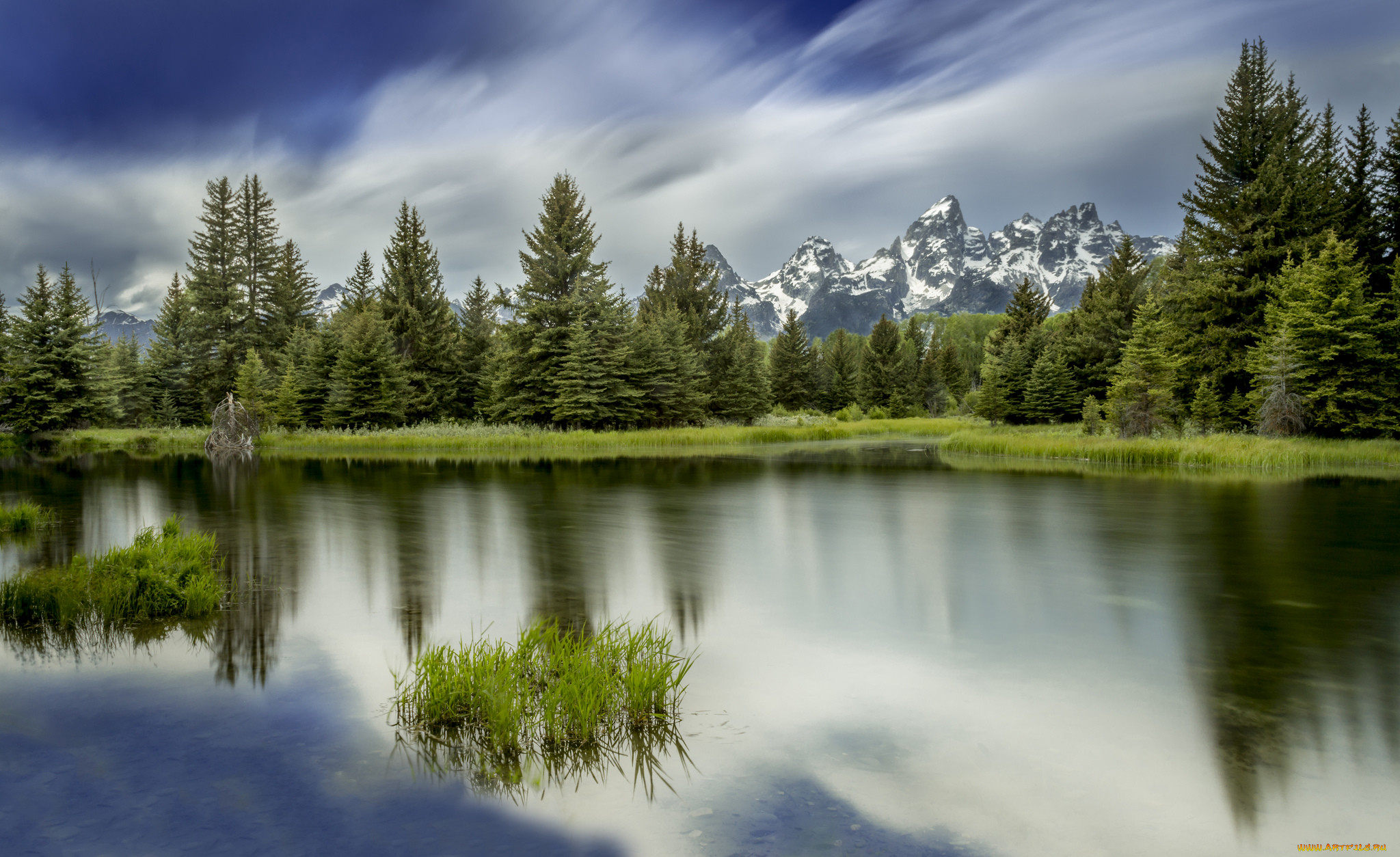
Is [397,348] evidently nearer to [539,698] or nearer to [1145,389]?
[1145,389]

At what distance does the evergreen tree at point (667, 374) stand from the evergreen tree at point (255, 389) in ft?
75.1

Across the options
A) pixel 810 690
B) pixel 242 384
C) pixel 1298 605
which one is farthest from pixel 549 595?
pixel 242 384

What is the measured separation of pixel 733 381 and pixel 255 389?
3108 centimetres

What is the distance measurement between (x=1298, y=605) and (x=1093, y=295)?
49708 mm

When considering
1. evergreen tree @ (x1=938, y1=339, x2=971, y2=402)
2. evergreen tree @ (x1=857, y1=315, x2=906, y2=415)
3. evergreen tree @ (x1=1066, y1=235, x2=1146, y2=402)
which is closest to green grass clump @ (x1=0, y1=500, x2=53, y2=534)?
evergreen tree @ (x1=1066, y1=235, x2=1146, y2=402)

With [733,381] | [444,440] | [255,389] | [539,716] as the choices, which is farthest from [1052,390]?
[255,389]

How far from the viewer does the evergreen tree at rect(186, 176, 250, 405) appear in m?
55.3

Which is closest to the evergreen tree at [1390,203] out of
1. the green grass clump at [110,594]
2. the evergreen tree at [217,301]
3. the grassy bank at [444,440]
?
the grassy bank at [444,440]

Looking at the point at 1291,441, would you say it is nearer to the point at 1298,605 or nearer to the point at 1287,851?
the point at 1298,605

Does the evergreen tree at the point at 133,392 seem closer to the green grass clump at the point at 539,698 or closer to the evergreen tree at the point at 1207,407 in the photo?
the green grass clump at the point at 539,698

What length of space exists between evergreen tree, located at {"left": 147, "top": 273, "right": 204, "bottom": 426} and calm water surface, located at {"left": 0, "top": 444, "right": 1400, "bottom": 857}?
48.7 m

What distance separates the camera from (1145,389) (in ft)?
109

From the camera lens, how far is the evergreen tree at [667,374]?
4594 cm

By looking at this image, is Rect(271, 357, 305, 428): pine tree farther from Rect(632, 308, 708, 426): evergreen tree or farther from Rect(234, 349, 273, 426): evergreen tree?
Rect(632, 308, 708, 426): evergreen tree
